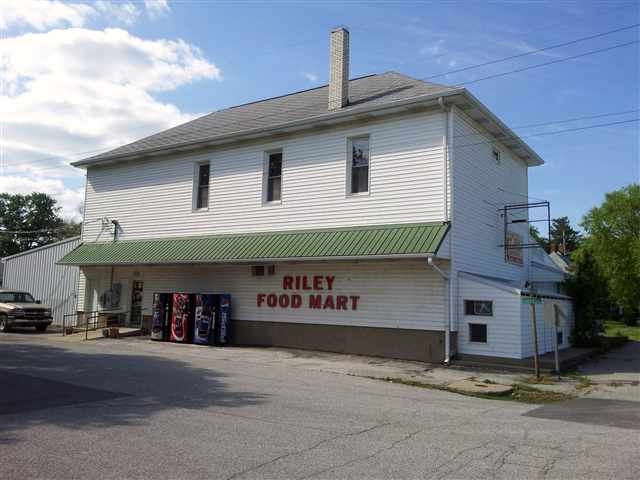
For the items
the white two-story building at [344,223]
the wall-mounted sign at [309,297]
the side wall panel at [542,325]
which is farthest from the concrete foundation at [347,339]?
the side wall panel at [542,325]

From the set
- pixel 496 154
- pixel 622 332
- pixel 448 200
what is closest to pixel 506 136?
pixel 496 154

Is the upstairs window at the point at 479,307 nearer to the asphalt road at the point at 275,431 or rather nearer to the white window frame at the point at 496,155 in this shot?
the asphalt road at the point at 275,431

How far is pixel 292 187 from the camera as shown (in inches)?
770

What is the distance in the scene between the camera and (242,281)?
20.5 m

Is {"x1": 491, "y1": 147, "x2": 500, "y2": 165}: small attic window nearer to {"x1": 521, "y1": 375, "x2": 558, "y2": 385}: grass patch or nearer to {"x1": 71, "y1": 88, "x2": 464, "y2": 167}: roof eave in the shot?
{"x1": 71, "y1": 88, "x2": 464, "y2": 167}: roof eave

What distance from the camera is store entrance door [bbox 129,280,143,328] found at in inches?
944

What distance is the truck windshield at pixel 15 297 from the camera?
24.9 m

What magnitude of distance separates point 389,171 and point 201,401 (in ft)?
33.5

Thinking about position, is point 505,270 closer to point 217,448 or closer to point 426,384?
point 426,384

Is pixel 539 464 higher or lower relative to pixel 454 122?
lower

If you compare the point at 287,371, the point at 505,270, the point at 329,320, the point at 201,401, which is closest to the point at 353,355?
the point at 329,320

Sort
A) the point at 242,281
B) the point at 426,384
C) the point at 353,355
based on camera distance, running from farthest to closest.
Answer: the point at 242,281, the point at 353,355, the point at 426,384

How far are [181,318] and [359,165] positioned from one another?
8456 millimetres

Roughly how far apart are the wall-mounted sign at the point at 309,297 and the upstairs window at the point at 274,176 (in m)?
Answer: 3.00
